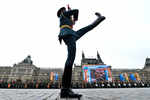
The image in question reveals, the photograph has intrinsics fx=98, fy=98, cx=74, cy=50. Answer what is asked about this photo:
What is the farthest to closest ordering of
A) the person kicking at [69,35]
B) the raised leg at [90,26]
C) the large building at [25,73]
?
1. the large building at [25,73]
2. the raised leg at [90,26]
3. the person kicking at [69,35]

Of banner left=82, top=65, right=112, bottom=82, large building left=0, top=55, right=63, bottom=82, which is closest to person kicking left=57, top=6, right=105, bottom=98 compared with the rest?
banner left=82, top=65, right=112, bottom=82

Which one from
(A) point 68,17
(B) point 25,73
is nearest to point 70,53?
(A) point 68,17

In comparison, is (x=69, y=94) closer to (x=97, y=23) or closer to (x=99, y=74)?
(x=97, y=23)

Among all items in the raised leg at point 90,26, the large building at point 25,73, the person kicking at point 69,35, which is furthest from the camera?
the large building at point 25,73

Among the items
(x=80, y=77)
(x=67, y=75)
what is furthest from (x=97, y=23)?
(x=80, y=77)

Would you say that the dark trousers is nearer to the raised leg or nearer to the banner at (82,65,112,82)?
the raised leg

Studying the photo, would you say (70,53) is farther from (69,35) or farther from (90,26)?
(90,26)

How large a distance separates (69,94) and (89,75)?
47.0 meters

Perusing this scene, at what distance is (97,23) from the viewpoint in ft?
9.39

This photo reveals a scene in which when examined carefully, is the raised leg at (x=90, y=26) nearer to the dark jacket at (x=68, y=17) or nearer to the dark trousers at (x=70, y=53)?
the dark trousers at (x=70, y=53)

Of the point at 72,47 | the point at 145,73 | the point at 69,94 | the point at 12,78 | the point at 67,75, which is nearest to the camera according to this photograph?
the point at 69,94

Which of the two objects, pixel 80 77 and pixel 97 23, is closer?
pixel 97 23

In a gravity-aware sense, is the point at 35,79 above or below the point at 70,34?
Result: below

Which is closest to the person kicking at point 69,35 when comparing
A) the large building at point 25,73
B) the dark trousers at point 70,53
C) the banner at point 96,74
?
the dark trousers at point 70,53
